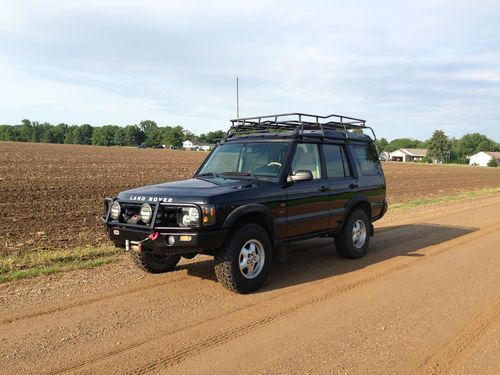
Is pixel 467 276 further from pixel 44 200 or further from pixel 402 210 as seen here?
pixel 44 200

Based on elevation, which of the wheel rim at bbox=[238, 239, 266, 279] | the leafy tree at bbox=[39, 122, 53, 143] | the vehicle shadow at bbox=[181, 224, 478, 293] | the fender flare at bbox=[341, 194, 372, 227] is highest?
the leafy tree at bbox=[39, 122, 53, 143]

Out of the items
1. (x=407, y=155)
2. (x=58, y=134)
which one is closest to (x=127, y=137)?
(x=58, y=134)

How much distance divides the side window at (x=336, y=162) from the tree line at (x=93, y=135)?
147668mm

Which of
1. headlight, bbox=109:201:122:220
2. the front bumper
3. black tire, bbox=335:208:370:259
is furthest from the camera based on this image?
black tire, bbox=335:208:370:259

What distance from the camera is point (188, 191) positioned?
212 inches

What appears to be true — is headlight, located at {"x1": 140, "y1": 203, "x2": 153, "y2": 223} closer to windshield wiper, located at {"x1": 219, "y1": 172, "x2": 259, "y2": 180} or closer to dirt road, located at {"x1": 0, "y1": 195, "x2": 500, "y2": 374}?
→ dirt road, located at {"x1": 0, "y1": 195, "x2": 500, "y2": 374}

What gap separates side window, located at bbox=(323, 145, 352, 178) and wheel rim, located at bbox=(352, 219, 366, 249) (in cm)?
86

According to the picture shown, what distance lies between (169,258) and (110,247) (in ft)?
7.22

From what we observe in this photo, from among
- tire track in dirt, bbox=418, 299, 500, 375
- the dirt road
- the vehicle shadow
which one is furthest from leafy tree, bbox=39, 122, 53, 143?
tire track in dirt, bbox=418, 299, 500, 375

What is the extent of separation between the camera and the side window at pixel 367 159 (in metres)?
7.88

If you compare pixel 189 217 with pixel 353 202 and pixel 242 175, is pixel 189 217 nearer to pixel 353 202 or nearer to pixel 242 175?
pixel 242 175

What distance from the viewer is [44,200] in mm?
13867

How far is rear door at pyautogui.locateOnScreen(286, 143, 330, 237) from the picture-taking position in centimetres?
622

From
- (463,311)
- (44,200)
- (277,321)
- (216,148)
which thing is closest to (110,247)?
(216,148)
